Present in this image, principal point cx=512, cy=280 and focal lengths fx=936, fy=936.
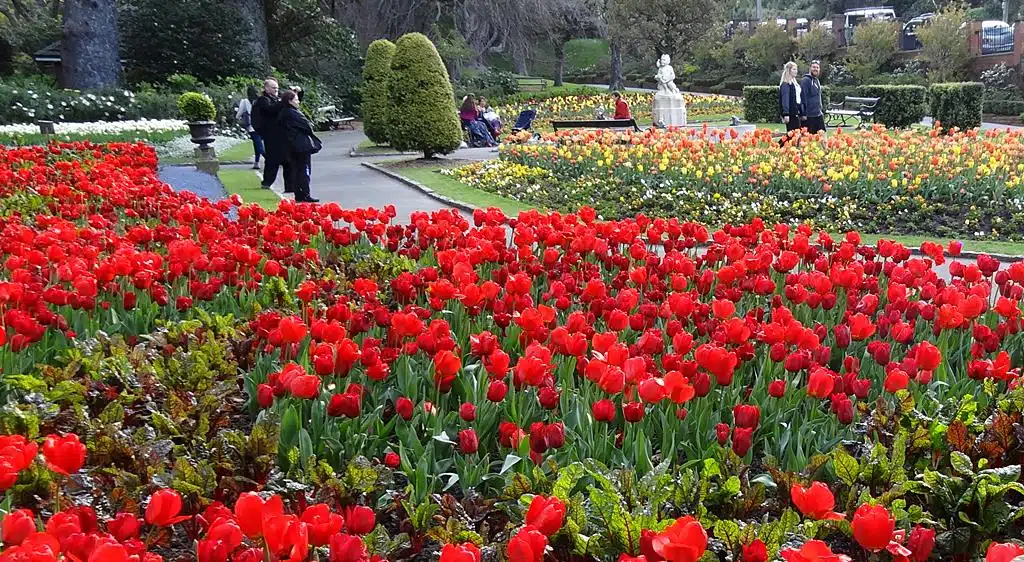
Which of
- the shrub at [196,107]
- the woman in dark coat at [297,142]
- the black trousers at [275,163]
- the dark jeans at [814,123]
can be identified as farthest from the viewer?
the shrub at [196,107]

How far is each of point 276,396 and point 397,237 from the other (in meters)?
2.72

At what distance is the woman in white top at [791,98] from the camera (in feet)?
51.3

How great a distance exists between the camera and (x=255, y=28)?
104ft

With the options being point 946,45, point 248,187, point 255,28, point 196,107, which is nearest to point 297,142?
point 248,187

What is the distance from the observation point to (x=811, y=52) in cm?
4503

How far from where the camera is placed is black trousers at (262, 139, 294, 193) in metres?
12.5

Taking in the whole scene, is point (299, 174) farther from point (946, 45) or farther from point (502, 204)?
point (946, 45)

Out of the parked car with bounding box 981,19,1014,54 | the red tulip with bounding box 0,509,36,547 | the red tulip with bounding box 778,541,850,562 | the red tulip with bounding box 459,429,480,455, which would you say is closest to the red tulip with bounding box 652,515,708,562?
the red tulip with bounding box 778,541,850,562

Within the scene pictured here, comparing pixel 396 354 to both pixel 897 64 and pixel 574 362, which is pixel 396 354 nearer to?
pixel 574 362

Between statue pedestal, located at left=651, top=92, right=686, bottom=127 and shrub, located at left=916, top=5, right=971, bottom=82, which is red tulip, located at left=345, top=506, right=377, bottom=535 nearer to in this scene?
statue pedestal, located at left=651, top=92, right=686, bottom=127

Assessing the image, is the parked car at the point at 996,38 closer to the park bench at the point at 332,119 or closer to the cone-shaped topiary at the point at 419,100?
the park bench at the point at 332,119

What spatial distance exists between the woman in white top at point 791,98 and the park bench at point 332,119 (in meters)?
16.1

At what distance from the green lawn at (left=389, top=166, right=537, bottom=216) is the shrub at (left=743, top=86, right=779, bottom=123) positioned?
16.5 metres

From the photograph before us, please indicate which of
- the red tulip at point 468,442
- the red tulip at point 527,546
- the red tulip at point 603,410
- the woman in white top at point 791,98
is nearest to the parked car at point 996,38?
the woman in white top at point 791,98
